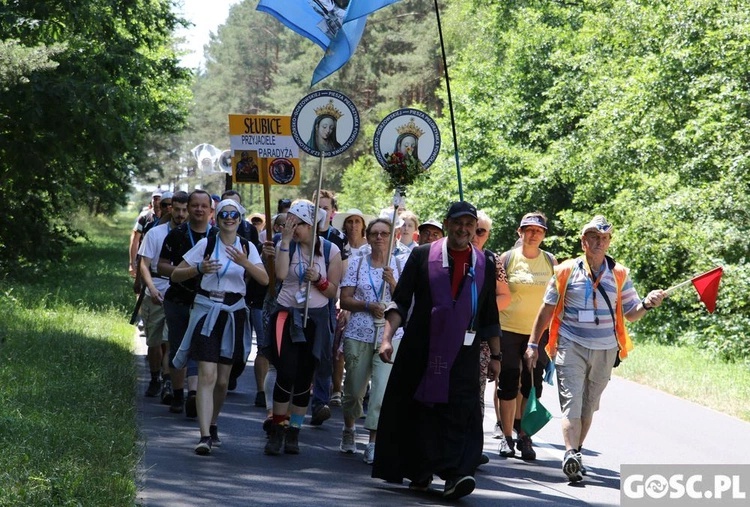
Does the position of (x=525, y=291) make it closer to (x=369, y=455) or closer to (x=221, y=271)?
(x=369, y=455)

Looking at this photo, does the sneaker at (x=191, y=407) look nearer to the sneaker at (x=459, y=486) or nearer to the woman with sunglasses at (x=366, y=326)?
the woman with sunglasses at (x=366, y=326)

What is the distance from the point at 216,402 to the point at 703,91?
16.4 metres

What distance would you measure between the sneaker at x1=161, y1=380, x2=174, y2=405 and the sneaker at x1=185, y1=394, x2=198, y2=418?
819mm

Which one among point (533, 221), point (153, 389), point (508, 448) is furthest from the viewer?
point (153, 389)

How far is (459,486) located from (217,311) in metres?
2.66

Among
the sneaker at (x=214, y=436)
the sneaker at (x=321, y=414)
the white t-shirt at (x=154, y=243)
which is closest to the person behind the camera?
the sneaker at (x=214, y=436)

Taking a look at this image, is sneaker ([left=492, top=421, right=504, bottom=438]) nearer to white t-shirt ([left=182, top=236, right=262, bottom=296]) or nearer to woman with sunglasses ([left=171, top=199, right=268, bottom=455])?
woman with sunglasses ([left=171, top=199, right=268, bottom=455])

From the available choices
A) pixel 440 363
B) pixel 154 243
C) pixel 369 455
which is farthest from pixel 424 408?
pixel 154 243

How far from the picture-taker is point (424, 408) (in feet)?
27.8

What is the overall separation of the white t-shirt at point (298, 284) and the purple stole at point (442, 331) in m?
1.99

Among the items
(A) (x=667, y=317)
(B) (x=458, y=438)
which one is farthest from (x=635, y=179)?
(B) (x=458, y=438)

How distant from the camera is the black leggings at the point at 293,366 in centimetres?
1008

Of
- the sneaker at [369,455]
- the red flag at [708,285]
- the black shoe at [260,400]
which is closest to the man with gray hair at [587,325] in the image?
the red flag at [708,285]

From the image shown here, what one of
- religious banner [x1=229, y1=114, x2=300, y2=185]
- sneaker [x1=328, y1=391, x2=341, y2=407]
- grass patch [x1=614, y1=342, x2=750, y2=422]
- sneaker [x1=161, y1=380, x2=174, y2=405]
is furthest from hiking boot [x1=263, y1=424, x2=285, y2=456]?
grass patch [x1=614, y1=342, x2=750, y2=422]
